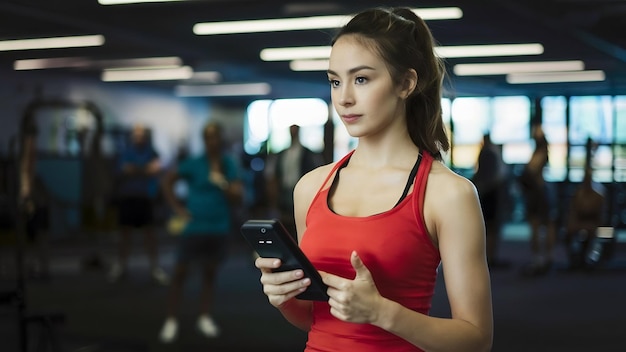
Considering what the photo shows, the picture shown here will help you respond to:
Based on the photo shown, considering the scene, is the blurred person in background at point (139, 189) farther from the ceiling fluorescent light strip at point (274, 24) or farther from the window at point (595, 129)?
the window at point (595, 129)

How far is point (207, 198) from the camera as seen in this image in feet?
14.8

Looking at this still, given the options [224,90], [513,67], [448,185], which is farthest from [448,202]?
[224,90]

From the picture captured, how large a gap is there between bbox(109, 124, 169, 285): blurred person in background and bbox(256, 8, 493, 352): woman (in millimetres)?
3769

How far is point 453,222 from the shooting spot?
1.21m

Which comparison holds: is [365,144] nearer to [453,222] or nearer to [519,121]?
[453,222]

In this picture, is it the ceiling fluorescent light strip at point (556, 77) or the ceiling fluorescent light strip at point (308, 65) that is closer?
the ceiling fluorescent light strip at point (556, 77)

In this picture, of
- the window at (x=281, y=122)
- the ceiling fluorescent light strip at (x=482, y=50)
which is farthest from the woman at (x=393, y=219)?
the window at (x=281, y=122)

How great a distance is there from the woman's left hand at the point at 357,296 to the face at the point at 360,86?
0.78 feet

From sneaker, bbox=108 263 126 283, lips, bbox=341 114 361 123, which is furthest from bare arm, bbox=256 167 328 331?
sneaker, bbox=108 263 126 283

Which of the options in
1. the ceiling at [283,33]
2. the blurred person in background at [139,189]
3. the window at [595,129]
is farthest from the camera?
the blurred person in background at [139,189]

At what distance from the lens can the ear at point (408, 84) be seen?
1.29m

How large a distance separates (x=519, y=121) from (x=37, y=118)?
270cm

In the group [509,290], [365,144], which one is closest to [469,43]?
[509,290]

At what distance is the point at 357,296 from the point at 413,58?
396 mm
